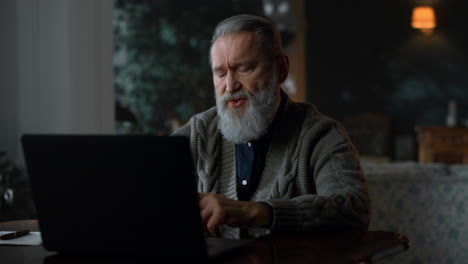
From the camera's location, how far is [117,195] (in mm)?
1184

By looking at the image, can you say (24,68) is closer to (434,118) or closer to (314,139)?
(314,139)

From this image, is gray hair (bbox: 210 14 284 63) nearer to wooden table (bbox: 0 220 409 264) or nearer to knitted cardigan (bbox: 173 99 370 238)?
knitted cardigan (bbox: 173 99 370 238)

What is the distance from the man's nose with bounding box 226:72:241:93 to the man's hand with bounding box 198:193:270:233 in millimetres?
512

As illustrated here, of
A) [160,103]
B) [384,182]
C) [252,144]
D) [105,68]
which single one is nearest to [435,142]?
[160,103]

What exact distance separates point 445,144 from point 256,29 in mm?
5974

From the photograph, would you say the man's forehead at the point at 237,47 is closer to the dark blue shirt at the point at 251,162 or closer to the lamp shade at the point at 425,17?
the dark blue shirt at the point at 251,162

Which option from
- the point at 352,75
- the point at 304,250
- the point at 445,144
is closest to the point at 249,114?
the point at 304,250

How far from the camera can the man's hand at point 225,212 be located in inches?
56.1

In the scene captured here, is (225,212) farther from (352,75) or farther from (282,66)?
(352,75)

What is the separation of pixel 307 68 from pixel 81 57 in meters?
5.72

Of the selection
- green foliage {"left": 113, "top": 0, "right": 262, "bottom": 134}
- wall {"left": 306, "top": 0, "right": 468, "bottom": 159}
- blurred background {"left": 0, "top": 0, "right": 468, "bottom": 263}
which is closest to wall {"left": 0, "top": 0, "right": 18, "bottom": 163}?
blurred background {"left": 0, "top": 0, "right": 468, "bottom": 263}

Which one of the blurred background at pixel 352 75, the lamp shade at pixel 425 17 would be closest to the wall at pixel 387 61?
the blurred background at pixel 352 75

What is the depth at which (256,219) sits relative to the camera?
1.49 m

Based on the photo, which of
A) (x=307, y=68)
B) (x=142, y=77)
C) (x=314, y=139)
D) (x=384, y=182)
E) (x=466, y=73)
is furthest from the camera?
(x=307, y=68)
